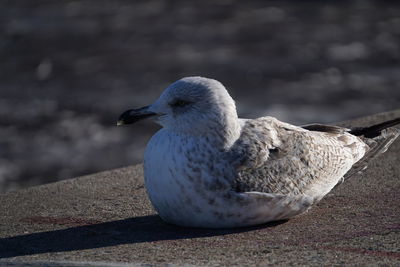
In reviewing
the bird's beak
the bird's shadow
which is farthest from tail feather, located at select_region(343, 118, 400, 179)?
the bird's beak

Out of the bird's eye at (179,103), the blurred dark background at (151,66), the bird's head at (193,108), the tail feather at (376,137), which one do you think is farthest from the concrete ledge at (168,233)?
the blurred dark background at (151,66)

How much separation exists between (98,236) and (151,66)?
6.99 meters

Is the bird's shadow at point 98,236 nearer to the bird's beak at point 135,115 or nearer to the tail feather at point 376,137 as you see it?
the bird's beak at point 135,115

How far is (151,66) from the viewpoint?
11703mm

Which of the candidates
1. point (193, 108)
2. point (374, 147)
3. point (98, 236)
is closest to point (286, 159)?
point (193, 108)

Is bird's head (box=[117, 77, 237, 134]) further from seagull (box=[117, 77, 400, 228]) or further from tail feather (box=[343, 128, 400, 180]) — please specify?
tail feather (box=[343, 128, 400, 180])

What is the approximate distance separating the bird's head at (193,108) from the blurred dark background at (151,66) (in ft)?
11.4

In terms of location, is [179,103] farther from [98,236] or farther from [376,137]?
[376,137]

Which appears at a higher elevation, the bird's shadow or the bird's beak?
the bird's beak

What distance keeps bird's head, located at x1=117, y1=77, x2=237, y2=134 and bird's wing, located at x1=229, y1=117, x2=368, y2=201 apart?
0.66 feet

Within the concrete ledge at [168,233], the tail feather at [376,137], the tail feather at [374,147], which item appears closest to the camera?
the concrete ledge at [168,233]

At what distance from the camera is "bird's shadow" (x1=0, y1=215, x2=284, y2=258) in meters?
4.66

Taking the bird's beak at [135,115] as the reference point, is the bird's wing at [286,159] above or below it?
below

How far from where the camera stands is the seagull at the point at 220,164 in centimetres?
487
